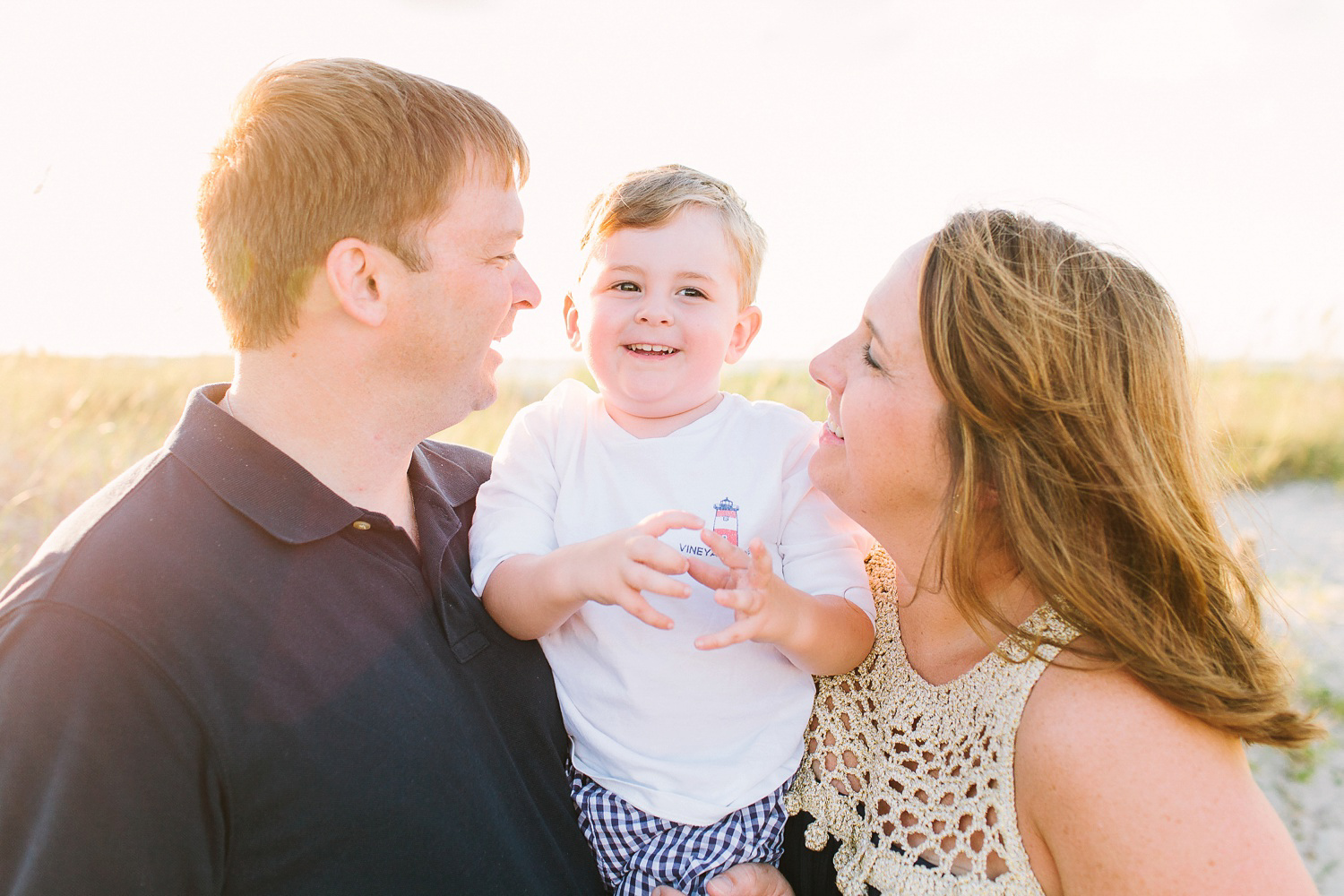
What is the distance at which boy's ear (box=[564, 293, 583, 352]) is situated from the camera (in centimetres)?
284

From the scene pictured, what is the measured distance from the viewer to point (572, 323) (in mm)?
2871

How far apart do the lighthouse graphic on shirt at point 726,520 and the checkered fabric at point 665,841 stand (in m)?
0.67

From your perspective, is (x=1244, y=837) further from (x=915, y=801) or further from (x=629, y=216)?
(x=629, y=216)

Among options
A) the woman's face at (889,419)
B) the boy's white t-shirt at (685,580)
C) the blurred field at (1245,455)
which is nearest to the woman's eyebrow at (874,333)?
the woman's face at (889,419)

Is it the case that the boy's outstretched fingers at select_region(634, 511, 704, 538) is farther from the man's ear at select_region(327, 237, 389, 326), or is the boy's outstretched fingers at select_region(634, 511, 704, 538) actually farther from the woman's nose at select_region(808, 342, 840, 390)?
the man's ear at select_region(327, 237, 389, 326)

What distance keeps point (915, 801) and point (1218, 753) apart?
626 mm

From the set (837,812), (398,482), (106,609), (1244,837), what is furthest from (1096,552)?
(106,609)

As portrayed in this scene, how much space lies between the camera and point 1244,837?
1.63 metres

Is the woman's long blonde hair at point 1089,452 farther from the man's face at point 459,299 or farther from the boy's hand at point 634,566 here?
the man's face at point 459,299

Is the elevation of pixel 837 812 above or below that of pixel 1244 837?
below

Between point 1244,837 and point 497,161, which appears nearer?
point 1244,837

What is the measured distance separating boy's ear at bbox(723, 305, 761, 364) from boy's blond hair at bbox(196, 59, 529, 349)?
0.96 m

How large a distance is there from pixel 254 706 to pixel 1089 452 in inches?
69.9

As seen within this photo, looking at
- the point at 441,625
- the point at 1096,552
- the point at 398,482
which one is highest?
the point at 1096,552
